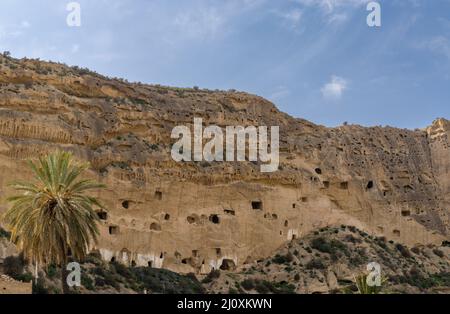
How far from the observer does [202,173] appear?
5509 centimetres

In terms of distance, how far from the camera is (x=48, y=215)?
102ft

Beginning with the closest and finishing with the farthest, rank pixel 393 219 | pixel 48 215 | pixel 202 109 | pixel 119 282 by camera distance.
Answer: pixel 48 215 → pixel 119 282 → pixel 202 109 → pixel 393 219

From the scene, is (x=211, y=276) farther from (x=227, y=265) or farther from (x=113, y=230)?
(x=113, y=230)

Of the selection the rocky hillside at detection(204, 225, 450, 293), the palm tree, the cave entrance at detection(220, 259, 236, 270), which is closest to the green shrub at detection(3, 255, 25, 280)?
the palm tree

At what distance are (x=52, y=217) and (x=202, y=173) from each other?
24.9 metres

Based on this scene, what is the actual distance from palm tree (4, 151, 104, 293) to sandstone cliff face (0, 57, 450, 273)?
13.8 m

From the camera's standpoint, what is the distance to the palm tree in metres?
30.8

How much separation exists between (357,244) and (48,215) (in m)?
33.1

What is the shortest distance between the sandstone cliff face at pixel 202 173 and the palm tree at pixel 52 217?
13.8 m

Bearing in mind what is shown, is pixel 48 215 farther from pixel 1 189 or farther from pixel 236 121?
pixel 236 121

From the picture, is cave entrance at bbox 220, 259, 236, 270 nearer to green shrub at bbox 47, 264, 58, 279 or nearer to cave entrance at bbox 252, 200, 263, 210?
cave entrance at bbox 252, 200, 263, 210

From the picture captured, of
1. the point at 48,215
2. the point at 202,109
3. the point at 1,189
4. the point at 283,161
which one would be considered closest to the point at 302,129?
the point at 283,161

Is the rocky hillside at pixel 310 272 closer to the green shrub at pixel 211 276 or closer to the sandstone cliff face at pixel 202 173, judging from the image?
the green shrub at pixel 211 276

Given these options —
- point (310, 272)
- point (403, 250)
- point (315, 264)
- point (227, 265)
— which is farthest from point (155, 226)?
point (403, 250)
